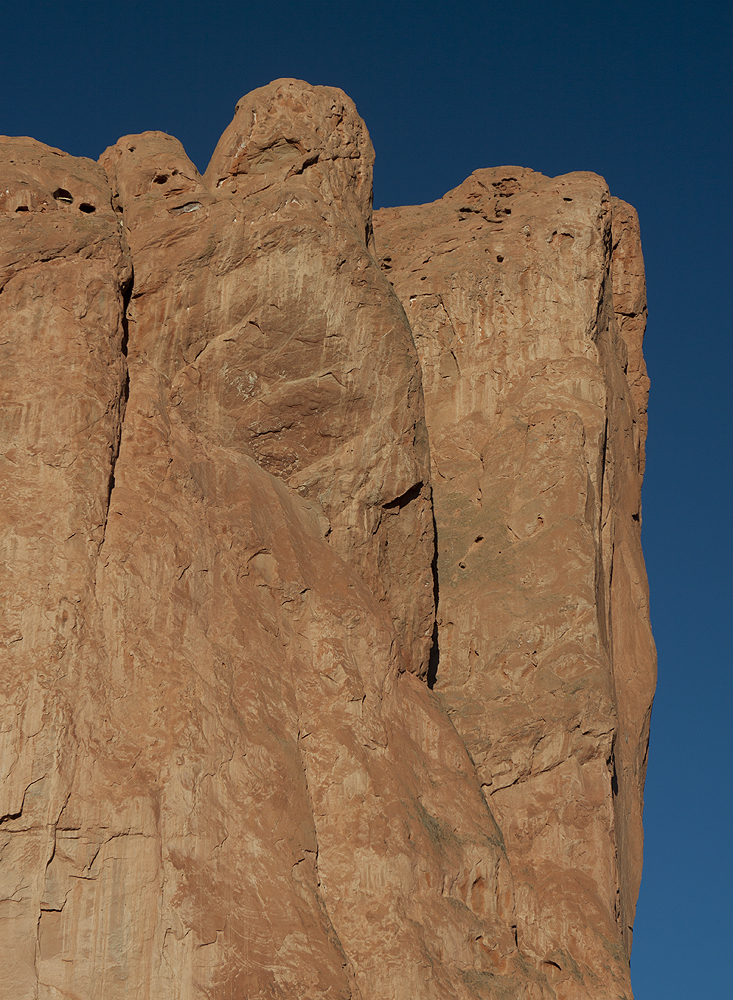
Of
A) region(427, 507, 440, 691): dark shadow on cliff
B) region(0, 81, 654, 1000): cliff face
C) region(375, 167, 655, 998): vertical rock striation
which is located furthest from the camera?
region(427, 507, 440, 691): dark shadow on cliff

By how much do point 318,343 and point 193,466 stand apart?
3.34 meters

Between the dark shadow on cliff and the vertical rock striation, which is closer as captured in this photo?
the vertical rock striation

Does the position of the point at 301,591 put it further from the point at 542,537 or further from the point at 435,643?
the point at 542,537

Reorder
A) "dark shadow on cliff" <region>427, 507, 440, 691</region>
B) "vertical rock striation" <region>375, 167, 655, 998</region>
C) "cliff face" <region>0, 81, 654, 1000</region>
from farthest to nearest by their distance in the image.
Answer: "dark shadow on cliff" <region>427, 507, 440, 691</region>
"vertical rock striation" <region>375, 167, 655, 998</region>
"cliff face" <region>0, 81, 654, 1000</region>

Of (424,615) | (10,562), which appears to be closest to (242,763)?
(10,562)

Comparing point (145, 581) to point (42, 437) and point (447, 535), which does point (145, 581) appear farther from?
point (447, 535)

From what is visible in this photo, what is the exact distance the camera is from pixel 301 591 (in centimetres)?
1925

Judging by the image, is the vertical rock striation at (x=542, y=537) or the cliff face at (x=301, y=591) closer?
the cliff face at (x=301, y=591)

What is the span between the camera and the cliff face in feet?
53.3

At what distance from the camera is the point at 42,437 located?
17906 mm

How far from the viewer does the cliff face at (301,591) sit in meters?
16.2

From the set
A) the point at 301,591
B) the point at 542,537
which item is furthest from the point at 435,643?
the point at 301,591

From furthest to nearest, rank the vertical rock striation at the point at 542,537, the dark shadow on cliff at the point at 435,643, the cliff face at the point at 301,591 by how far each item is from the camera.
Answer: the dark shadow on cliff at the point at 435,643
the vertical rock striation at the point at 542,537
the cliff face at the point at 301,591

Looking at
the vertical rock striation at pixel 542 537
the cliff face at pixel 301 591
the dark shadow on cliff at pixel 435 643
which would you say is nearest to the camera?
the cliff face at pixel 301 591
